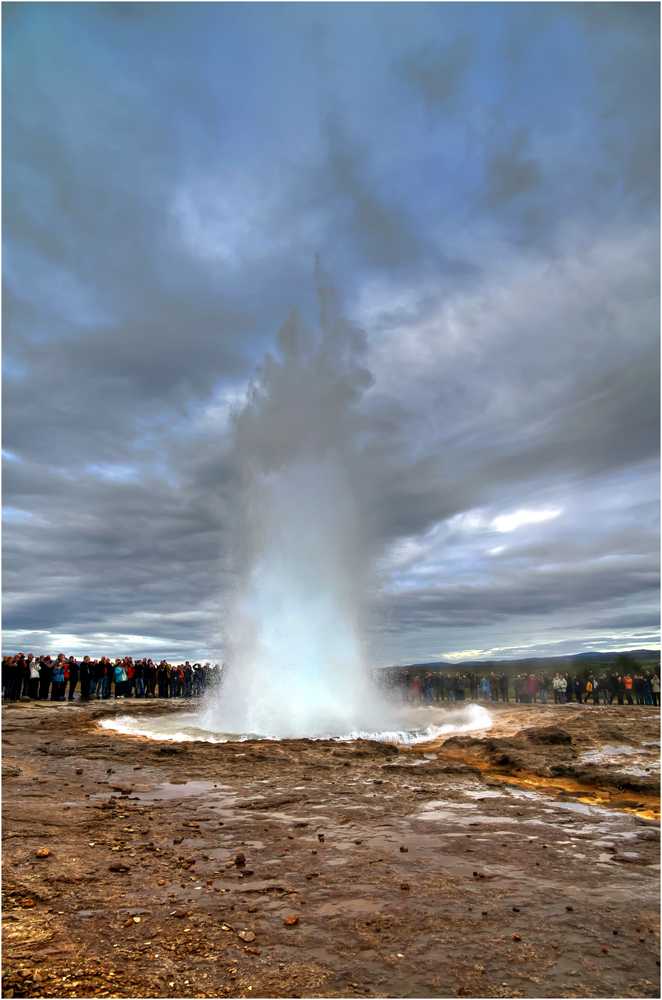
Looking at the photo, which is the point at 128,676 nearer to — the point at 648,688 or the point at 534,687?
the point at 534,687

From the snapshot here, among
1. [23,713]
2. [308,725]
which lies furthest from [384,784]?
[23,713]

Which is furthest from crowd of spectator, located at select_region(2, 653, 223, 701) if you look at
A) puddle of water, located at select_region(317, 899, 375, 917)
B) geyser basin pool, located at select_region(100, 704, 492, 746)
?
puddle of water, located at select_region(317, 899, 375, 917)

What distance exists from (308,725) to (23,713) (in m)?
11.3

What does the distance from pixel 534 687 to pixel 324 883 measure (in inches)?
1269

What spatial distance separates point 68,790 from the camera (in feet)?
29.7

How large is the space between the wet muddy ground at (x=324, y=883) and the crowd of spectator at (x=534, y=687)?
64.6ft

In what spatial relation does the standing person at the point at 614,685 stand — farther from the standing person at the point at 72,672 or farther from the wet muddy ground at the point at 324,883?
the standing person at the point at 72,672

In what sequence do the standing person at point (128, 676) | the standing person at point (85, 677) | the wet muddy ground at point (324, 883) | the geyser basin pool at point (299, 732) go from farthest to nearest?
the standing person at point (128, 676) → the standing person at point (85, 677) → the geyser basin pool at point (299, 732) → the wet muddy ground at point (324, 883)

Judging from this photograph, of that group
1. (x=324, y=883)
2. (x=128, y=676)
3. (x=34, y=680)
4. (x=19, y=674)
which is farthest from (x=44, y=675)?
(x=324, y=883)

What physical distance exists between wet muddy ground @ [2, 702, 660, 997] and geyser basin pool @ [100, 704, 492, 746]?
17.9ft

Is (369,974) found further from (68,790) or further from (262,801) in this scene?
(68,790)

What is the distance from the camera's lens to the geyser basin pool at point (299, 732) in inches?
657

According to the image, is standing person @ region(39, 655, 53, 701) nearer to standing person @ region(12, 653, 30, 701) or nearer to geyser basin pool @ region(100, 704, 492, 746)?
standing person @ region(12, 653, 30, 701)

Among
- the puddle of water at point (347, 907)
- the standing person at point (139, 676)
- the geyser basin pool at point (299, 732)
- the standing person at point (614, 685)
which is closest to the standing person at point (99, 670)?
the standing person at point (139, 676)
